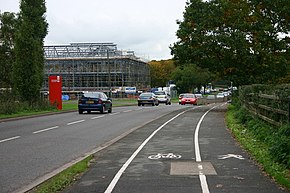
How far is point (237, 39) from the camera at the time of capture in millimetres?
29656

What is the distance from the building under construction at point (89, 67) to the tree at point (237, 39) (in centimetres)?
6160

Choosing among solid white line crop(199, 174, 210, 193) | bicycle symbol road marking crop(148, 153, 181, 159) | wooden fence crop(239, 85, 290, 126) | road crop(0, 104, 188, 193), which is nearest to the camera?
solid white line crop(199, 174, 210, 193)

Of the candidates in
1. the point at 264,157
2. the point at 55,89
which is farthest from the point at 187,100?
the point at 264,157

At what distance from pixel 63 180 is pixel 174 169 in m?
2.43

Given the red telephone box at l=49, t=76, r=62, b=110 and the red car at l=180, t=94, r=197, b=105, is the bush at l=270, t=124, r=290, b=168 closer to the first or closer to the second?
the red telephone box at l=49, t=76, r=62, b=110

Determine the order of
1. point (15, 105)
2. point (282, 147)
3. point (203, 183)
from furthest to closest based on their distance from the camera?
point (15, 105) < point (282, 147) < point (203, 183)

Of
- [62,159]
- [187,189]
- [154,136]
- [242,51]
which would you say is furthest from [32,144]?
[242,51]

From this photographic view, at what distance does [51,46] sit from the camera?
101m

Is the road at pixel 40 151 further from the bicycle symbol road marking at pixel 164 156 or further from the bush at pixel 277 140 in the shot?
the bush at pixel 277 140

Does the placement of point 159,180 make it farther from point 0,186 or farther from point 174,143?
point 174,143

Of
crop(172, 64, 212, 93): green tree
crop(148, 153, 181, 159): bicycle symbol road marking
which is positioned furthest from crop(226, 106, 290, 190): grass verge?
crop(172, 64, 212, 93): green tree

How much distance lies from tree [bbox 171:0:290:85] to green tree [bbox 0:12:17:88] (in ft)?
68.4

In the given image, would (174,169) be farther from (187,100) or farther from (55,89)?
(187,100)

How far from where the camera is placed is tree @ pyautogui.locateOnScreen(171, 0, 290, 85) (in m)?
30.3
